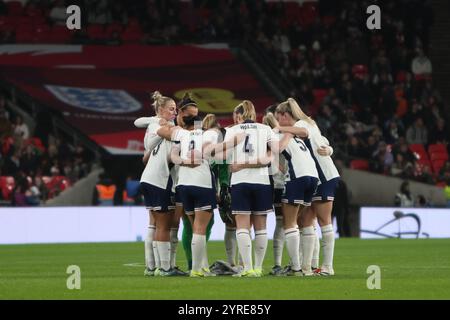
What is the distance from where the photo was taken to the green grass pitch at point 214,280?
516 inches

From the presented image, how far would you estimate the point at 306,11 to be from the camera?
40.2 metres

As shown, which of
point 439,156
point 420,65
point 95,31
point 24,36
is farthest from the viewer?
point 420,65

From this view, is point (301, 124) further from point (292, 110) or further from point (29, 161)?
point (29, 161)

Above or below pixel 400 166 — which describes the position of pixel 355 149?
above

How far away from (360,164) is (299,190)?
1822 centimetres

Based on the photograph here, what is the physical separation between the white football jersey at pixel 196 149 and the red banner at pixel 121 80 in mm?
18023

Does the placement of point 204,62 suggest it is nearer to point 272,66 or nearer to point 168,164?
point 272,66

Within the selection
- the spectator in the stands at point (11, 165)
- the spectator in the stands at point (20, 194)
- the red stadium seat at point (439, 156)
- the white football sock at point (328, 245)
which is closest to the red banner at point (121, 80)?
the spectator in the stands at point (11, 165)

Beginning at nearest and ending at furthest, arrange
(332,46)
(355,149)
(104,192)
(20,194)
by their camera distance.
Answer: (20,194) < (104,192) < (355,149) < (332,46)

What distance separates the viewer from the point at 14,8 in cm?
3750

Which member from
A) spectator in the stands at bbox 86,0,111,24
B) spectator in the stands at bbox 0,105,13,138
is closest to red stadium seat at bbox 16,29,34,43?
spectator in the stands at bbox 86,0,111,24

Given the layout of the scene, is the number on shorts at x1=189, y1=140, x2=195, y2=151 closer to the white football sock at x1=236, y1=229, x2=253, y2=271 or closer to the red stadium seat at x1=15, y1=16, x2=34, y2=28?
the white football sock at x1=236, y1=229, x2=253, y2=271

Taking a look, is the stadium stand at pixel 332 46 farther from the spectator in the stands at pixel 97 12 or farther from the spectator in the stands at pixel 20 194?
the spectator in the stands at pixel 20 194

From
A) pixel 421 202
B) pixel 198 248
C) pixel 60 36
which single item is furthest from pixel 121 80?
pixel 198 248
